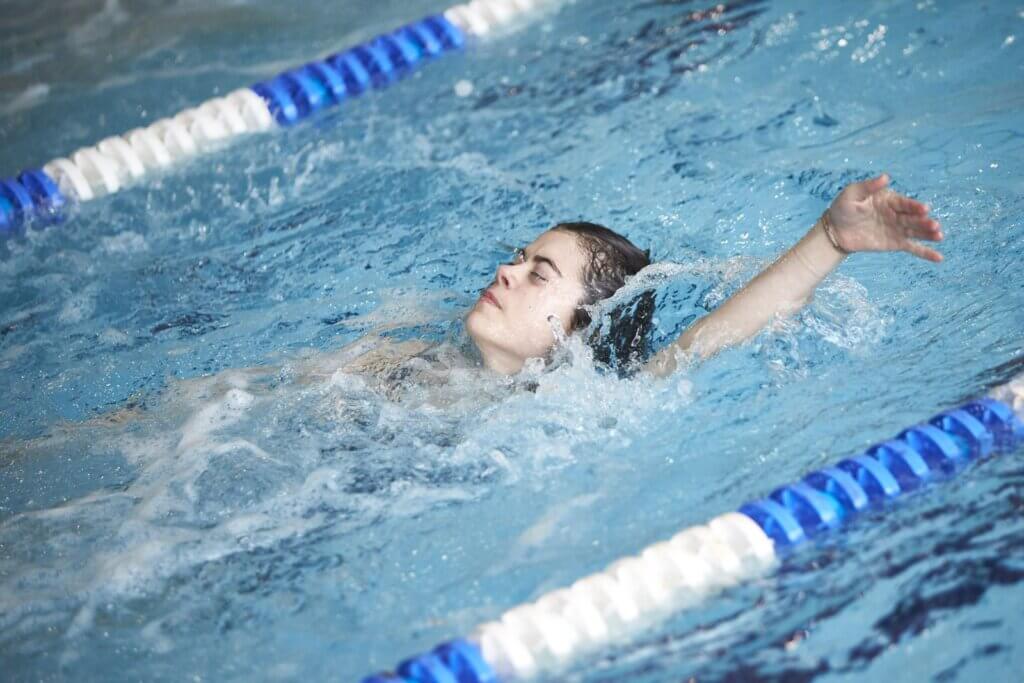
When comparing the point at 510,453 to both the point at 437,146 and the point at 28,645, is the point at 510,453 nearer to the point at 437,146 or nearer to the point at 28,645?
the point at 28,645

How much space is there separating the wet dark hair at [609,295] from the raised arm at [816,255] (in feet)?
0.49

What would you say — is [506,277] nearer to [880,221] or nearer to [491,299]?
[491,299]

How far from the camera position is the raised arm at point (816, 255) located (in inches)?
91.0

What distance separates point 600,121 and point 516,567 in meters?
2.26

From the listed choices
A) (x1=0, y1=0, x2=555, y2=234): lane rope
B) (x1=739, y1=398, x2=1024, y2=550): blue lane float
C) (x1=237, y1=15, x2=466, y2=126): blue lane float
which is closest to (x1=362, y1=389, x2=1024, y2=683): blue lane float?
(x1=739, y1=398, x2=1024, y2=550): blue lane float

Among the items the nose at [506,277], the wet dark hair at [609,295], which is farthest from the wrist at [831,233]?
the nose at [506,277]

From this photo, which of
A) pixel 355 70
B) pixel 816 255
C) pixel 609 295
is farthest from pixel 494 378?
pixel 355 70

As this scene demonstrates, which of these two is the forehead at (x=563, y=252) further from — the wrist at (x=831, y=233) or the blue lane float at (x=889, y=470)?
the blue lane float at (x=889, y=470)

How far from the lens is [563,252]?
289cm

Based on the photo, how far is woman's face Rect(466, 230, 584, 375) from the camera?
112 inches

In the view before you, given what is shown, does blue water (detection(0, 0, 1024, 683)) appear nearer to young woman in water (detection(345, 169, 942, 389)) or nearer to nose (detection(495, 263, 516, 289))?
young woman in water (detection(345, 169, 942, 389))

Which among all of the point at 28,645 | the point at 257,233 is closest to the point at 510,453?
the point at 28,645

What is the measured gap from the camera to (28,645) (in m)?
2.28

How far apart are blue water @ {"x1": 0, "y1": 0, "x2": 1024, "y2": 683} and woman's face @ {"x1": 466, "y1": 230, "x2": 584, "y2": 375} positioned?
0.29 feet
